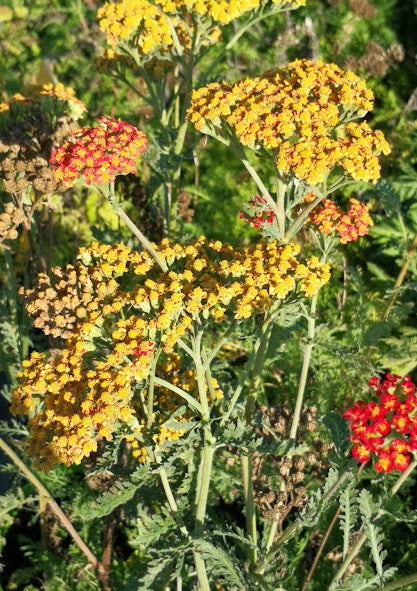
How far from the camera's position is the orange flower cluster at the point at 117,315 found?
167 centimetres

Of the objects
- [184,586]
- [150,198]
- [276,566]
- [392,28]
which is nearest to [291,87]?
[150,198]

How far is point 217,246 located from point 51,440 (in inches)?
32.8

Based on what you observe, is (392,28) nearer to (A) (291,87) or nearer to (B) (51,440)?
(A) (291,87)

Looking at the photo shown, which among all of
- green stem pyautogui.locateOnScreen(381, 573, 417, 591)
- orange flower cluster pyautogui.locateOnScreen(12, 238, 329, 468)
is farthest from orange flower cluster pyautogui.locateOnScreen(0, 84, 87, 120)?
green stem pyautogui.locateOnScreen(381, 573, 417, 591)

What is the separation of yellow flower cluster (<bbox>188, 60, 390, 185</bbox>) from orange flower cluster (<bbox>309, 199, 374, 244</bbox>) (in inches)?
11.3

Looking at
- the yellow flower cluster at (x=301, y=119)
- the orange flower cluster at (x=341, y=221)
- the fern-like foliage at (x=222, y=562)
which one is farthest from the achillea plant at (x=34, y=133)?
the fern-like foliage at (x=222, y=562)

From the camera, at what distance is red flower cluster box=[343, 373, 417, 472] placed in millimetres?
1679

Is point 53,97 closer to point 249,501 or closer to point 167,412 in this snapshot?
point 167,412

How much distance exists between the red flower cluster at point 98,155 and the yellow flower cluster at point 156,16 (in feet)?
2.15

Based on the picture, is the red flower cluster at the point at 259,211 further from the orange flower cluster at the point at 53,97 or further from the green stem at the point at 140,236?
the orange flower cluster at the point at 53,97

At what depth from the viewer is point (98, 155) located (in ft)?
5.91

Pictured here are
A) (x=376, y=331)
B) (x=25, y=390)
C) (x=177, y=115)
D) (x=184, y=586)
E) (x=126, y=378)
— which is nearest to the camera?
(x=126, y=378)

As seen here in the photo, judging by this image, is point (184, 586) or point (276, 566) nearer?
point (276, 566)

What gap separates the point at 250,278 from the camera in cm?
178
